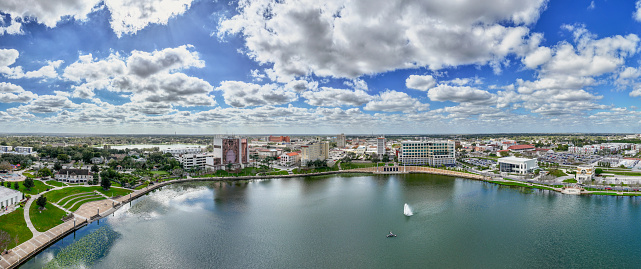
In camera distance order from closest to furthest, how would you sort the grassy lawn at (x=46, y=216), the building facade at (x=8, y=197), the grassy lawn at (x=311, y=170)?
the grassy lawn at (x=46, y=216)
the building facade at (x=8, y=197)
the grassy lawn at (x=311, y=170)

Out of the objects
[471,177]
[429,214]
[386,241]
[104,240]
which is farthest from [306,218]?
[471,177]

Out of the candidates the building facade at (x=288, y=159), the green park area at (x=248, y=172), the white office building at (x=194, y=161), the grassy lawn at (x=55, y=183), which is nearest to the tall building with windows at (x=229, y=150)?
the white office building at (x=194, y=161)

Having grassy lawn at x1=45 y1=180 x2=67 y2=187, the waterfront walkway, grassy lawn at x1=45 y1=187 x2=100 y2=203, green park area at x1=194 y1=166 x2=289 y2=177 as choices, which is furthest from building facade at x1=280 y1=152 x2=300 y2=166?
grassy lawn at x1=45 y1=180 x2=67 y2=187

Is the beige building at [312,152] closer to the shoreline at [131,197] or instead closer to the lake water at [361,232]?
the shoreline at [131,197]

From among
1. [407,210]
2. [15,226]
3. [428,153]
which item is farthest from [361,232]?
[428,153]

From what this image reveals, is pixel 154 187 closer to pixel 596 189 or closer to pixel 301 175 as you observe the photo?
pixel 301 175

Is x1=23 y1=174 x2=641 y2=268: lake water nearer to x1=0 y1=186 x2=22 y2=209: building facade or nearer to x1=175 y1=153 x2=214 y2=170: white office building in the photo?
x1=0 y1=186 x2=22 y2=209: building facade
